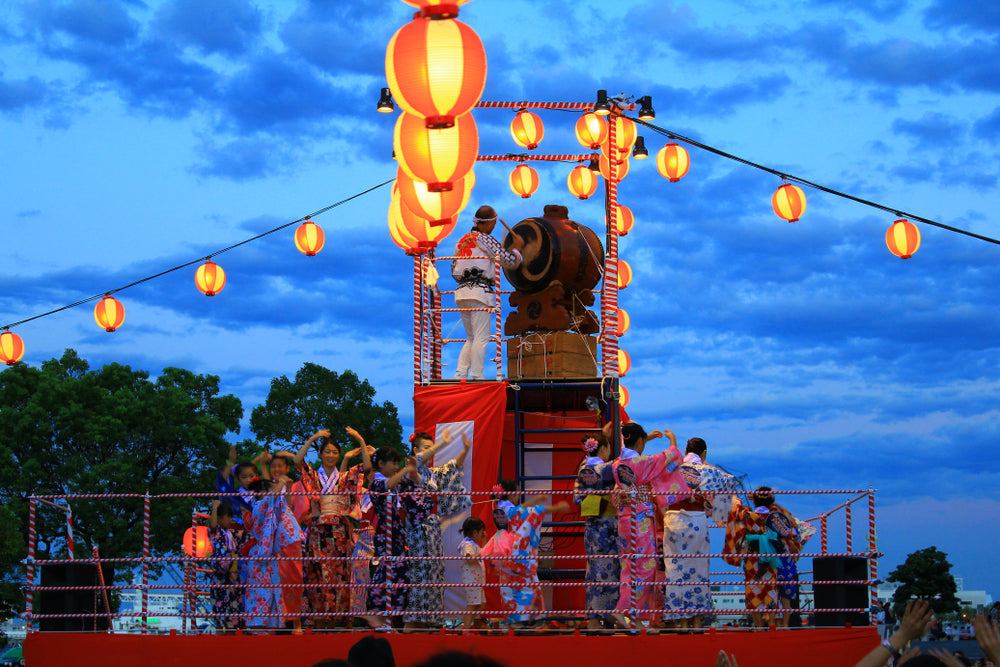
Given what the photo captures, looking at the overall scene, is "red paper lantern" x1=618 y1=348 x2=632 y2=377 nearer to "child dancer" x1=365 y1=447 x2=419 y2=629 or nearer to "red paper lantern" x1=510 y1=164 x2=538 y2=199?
"red paper lantern" x1=510 y1=164 x2=538 y2=199

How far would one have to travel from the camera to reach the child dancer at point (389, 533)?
8.66 metres

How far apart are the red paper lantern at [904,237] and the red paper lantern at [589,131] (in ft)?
13.0

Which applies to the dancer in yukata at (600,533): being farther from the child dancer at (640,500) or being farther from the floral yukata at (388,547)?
the floral yukata at (388,547)

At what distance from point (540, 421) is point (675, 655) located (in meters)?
4.61

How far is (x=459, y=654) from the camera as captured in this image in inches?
101

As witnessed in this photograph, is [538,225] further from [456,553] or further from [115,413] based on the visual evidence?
[115,413]

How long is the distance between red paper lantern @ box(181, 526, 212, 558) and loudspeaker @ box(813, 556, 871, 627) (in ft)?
18.9

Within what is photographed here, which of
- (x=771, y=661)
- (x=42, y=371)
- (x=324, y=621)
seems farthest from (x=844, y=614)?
(x=42, y=371)

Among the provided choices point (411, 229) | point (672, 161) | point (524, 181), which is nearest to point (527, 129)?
point (524, 181)

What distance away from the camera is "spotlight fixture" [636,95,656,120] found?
11.6 m

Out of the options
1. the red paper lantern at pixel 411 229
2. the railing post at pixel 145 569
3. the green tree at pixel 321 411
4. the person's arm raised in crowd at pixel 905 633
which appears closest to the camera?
the person's arm raised in crowd at pixel 905 633

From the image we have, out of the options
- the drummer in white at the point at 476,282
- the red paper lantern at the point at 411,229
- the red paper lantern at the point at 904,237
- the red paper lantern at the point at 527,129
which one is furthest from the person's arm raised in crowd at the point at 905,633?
the red paper lantern at the point at 527,129

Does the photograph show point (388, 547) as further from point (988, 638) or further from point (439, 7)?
point (988, 638)

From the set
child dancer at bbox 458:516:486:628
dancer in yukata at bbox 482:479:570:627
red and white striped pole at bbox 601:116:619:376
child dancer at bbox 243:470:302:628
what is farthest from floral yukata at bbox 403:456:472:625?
red and white striped pole at bbox 601:116:619:376
